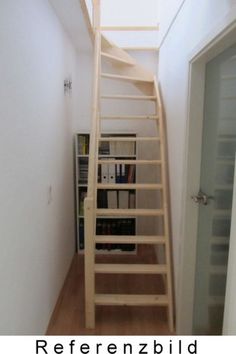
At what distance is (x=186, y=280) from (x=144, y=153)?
1902 millimetres

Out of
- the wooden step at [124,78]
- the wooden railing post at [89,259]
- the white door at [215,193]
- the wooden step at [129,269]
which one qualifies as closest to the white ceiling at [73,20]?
the wooden step at [124,78]

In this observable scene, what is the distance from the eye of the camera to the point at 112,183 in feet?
10.6

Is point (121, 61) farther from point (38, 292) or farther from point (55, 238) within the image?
point (38, 292)

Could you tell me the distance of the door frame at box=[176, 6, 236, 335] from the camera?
1789mm

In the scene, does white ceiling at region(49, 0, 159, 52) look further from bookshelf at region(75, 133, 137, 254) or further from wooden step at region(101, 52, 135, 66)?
bookshelf at region(75, 133, 137, 254)

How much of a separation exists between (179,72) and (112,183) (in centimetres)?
148

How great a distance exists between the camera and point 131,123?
3.52m

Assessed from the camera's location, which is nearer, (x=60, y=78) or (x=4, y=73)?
(x=4, y=73)

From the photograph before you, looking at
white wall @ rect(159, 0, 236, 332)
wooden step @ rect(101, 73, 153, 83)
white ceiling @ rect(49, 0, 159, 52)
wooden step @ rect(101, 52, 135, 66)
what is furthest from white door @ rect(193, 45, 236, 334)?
white ceiling @ rect(49, 0, 159, 52)

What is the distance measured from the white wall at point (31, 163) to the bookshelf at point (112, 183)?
2.09ft

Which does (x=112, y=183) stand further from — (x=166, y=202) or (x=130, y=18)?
(x=130, y=18)

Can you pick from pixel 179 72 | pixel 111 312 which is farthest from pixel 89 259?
pixel 179 72

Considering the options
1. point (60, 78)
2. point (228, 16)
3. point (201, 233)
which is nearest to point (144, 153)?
point (60, 78)

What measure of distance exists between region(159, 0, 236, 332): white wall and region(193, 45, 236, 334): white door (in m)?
0.17
